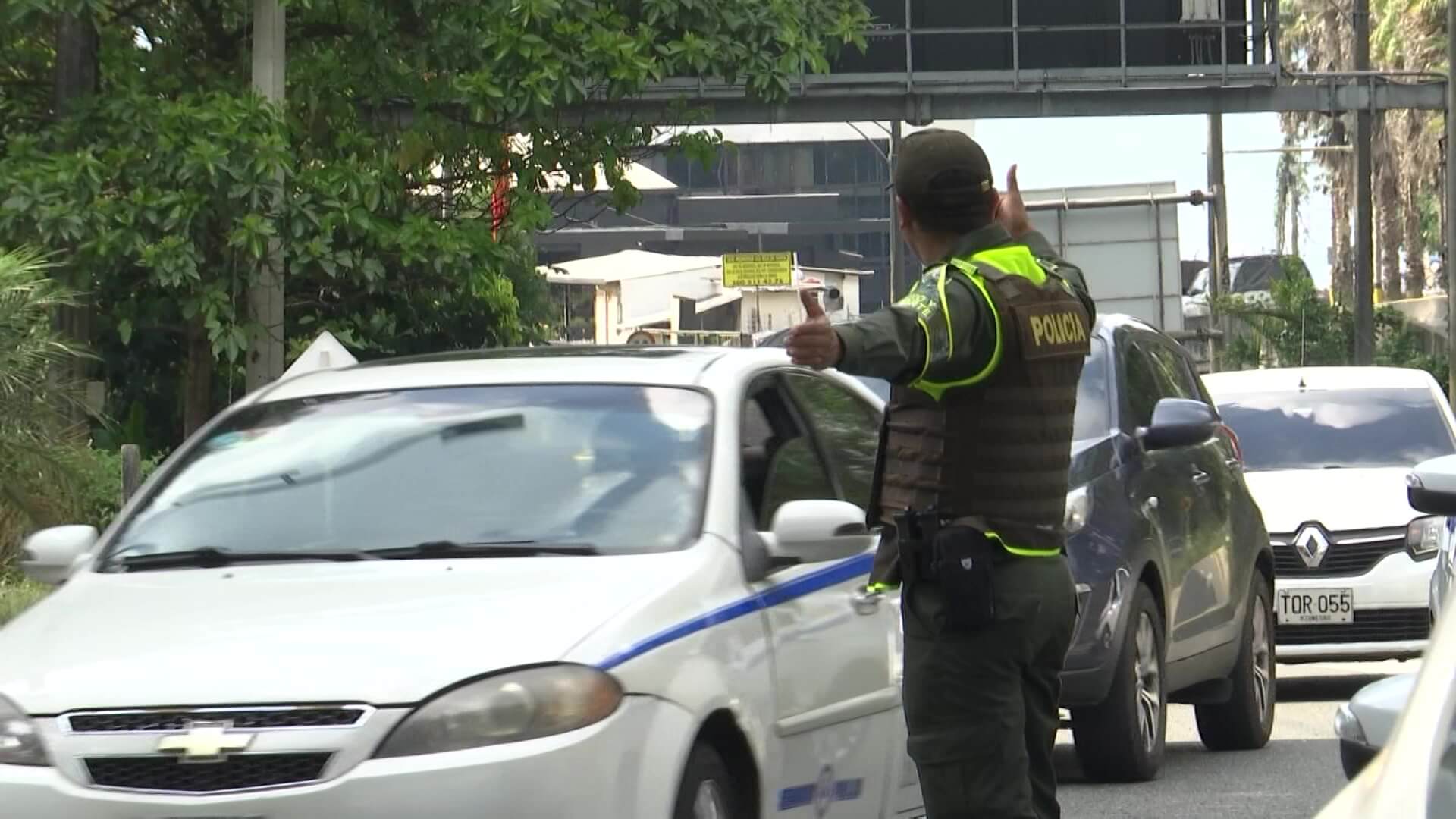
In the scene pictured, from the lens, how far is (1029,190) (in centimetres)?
2683

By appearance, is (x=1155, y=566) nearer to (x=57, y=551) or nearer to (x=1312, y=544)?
(x=1312, y=544)

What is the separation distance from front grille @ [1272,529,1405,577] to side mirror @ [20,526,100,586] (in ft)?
24.2

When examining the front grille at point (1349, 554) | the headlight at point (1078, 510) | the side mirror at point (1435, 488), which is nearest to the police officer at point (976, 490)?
the side mirror at point (1435, 488)

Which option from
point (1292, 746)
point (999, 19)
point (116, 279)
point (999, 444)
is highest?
point (999, 19)

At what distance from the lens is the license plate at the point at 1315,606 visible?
12250 mm

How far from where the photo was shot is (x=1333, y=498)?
504 inches

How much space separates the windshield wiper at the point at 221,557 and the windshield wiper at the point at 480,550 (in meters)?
0.06

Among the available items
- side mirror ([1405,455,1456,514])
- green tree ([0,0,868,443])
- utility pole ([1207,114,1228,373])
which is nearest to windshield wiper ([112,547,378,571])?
side mirror ([1405,455,1456,514])

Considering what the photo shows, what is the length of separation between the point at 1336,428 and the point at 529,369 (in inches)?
327

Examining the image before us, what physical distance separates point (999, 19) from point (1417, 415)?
20323 mm

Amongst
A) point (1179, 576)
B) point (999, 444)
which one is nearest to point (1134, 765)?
point (1179, 576)

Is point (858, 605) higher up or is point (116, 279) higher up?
point (116, 279)

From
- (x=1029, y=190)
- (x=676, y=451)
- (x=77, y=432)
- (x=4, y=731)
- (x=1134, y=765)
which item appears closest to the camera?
(x=4, y=731)

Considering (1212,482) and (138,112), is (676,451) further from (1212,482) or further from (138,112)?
(138,112)
